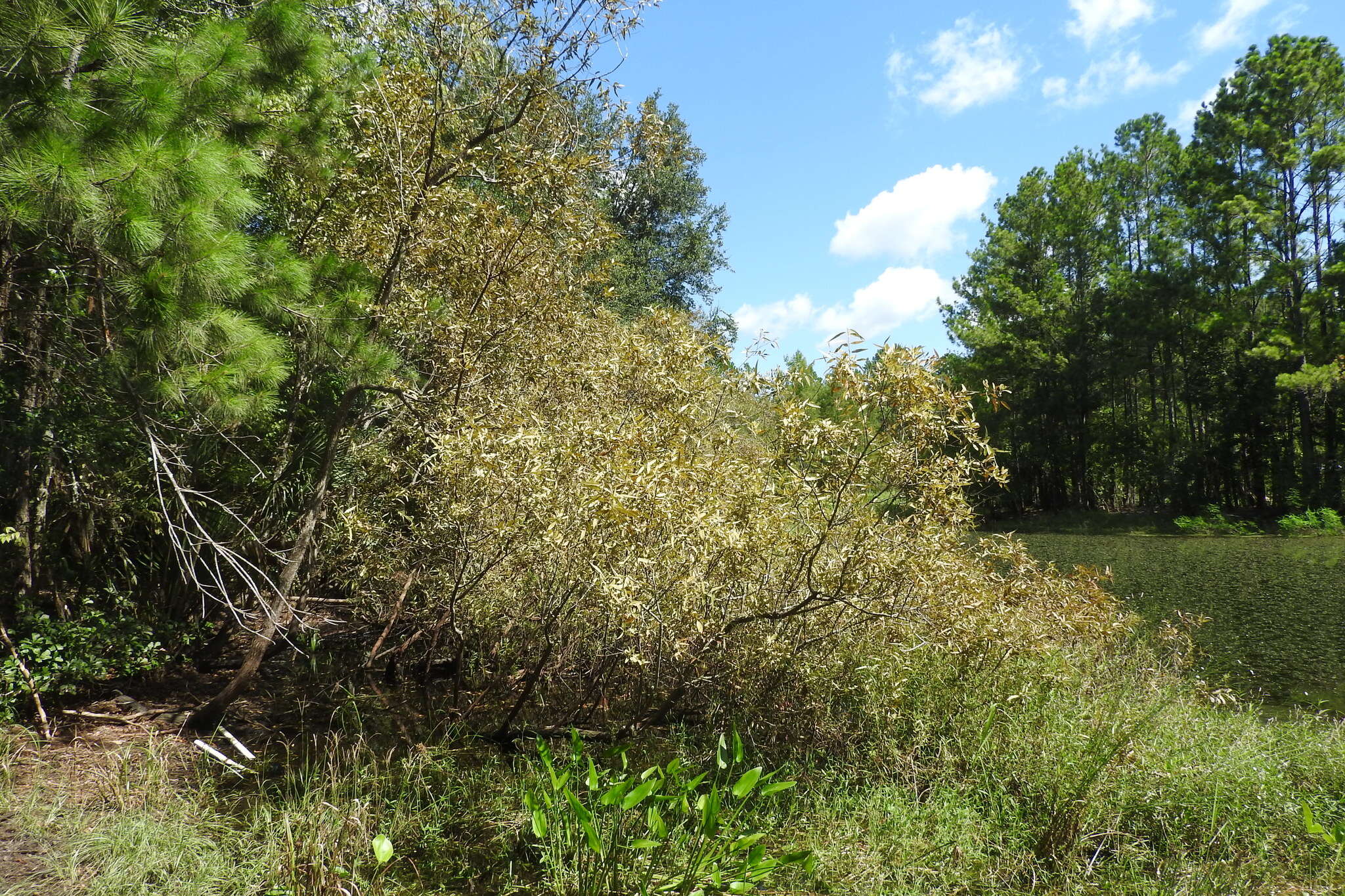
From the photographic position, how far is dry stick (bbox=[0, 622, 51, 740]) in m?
4.46

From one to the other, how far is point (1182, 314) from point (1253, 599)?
1660 centimetres

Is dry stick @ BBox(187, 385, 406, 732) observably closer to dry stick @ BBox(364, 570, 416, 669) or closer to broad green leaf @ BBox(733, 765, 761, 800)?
dry stick @ BBox(364, 570, 416, 669)

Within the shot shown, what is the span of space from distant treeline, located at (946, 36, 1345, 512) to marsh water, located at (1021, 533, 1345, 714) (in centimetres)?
519

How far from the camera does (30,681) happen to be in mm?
4512

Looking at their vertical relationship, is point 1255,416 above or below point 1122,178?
below

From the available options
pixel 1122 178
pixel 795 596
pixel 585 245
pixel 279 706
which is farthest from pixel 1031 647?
pixel 1122 178

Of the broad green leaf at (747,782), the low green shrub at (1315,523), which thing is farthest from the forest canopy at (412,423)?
the low green shrub at (1315,523)

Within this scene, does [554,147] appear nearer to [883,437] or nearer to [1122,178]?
[883,437]

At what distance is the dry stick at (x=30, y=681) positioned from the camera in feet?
14.6

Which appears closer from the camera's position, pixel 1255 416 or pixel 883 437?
pixel 883 437

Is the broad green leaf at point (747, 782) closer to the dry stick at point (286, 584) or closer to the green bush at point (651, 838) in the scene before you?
the green bush at point (651, 838)

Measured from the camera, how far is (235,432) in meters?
5.28

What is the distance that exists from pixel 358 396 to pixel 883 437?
→ 3.69 meters

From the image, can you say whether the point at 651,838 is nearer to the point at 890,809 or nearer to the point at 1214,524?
the point at 890,809
